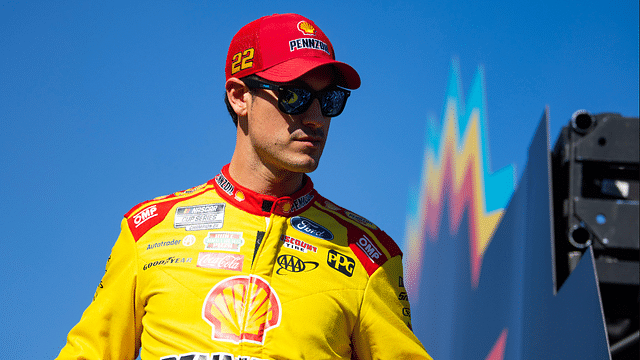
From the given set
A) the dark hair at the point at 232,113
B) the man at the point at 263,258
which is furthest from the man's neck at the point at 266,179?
the dark hair at the point at 232,113

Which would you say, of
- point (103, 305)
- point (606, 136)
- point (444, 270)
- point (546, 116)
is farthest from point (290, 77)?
point (444, 270)

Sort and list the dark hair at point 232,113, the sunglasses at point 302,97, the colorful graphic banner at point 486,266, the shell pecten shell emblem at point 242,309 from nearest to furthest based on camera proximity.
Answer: the shell pecten shell emblem at point 242,309
the sunglasses at point 302,97
the dark hair at point 232,113
the colorful graphic banner at point 486,266

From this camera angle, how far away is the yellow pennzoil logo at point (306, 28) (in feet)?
4.23

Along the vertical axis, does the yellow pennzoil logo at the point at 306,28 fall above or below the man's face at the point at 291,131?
above

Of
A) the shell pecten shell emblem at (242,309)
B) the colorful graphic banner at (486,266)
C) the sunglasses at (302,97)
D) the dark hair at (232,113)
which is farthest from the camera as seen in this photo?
the colorful graphic banner at (486,266)

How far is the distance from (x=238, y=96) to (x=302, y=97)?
17cm

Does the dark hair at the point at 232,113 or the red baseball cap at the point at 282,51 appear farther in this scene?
the dark hair at the point at 232,113

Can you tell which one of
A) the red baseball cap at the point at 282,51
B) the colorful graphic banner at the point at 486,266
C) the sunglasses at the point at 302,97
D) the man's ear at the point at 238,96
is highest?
the red baseball cap at the point at 282,51

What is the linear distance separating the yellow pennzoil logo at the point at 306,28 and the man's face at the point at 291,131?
9cm

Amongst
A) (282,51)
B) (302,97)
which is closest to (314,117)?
(302,97)

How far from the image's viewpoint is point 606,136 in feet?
5.85

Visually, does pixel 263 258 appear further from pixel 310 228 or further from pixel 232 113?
pixel 232 113

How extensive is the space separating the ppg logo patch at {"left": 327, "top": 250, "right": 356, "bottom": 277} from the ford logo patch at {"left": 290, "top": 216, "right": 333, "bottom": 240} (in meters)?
0.04

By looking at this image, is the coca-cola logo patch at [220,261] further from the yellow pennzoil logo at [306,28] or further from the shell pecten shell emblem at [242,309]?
the yellow pennzoil logo at [306,28]
